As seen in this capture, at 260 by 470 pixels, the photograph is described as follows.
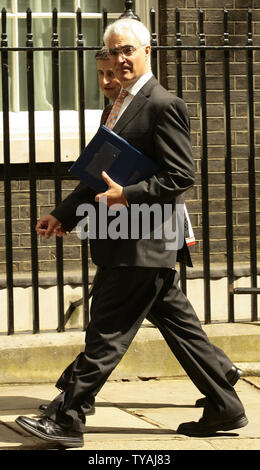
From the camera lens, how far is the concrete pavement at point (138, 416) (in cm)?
502

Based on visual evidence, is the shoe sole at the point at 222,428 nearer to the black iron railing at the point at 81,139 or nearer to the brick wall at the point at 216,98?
the black iron railing at the point at 81,139

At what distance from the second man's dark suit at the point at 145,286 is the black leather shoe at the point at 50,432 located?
0.13ft

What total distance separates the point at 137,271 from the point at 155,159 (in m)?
0.51

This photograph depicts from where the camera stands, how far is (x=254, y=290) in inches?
268

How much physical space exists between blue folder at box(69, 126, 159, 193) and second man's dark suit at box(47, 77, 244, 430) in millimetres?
72

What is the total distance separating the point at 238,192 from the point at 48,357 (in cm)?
236

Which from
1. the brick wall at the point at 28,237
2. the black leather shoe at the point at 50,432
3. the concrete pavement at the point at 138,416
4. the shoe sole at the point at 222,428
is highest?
the brick wall at the point at 28,237

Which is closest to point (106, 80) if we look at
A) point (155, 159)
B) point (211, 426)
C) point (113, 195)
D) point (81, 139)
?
point (81, 139)

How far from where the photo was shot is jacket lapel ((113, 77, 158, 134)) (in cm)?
498

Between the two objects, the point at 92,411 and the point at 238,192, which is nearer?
the point at 92,411

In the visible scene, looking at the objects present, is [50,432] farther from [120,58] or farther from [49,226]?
[120,58]

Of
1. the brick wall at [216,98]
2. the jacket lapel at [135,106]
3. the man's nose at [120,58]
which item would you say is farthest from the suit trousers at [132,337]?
the brick wall at [216,98]
